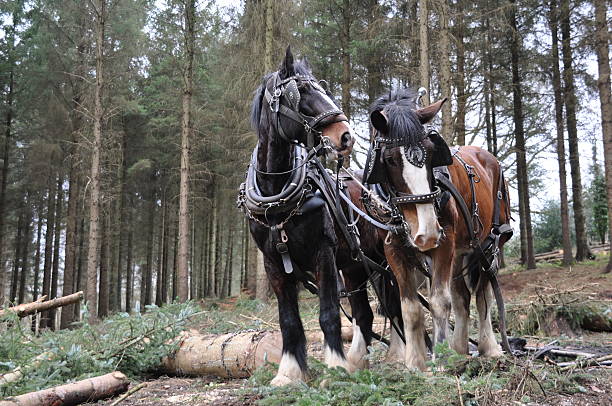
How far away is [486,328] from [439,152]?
2.27 metres

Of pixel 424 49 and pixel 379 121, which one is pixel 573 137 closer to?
pixel 424 49

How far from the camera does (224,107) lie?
1708cm

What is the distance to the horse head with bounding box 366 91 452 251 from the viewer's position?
3305 millimetres

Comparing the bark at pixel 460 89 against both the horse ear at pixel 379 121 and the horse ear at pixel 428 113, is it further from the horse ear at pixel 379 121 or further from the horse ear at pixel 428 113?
the horse ear at pixel 379 121

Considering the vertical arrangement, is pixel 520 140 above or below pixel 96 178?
above

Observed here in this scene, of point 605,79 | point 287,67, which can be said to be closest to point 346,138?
point 287,67

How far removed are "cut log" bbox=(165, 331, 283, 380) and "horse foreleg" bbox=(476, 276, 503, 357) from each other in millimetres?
2129

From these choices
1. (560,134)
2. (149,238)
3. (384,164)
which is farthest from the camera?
(149,238)

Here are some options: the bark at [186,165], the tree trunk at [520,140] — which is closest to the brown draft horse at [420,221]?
the bark at [186,165]

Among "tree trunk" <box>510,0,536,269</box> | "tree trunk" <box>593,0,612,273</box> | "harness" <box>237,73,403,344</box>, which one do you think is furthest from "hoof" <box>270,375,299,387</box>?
"tree trunk" <box>510,0,536,269</box>

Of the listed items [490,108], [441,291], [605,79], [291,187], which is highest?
[490,108]

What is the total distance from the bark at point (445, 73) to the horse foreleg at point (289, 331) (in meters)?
7.51

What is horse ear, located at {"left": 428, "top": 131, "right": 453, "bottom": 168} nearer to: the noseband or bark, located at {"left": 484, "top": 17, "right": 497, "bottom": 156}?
the noseband

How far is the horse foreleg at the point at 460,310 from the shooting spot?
4516 millimetres
